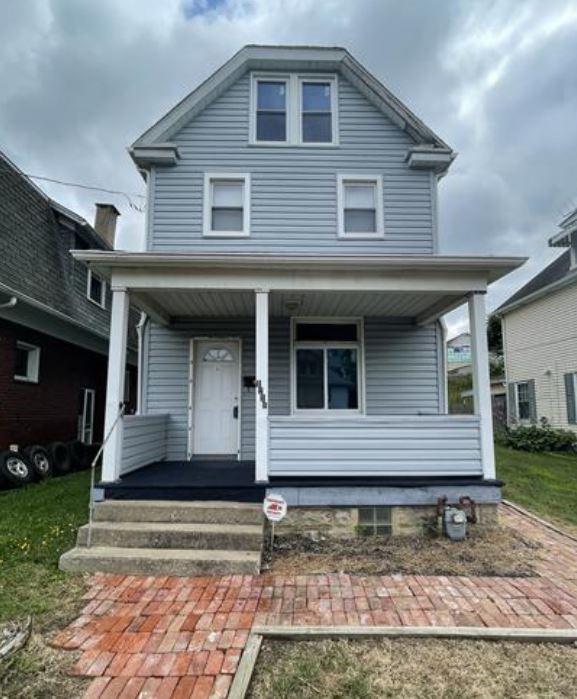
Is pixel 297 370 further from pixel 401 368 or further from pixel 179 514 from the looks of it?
pixel 179 514

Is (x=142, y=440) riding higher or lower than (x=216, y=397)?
lower

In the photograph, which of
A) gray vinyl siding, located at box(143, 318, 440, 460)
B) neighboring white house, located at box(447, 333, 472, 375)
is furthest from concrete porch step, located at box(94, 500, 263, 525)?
neighboring white house, located at box(447, 333, 472, 375)

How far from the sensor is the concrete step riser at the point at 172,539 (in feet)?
14.8

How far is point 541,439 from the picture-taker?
13352mm

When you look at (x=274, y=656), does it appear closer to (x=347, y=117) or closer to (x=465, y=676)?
(x=465, y=676)

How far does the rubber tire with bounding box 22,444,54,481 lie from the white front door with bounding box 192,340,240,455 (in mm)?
3650

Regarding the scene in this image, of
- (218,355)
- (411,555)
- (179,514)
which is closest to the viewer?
(411,555)

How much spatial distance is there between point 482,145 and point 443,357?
37.9 ft

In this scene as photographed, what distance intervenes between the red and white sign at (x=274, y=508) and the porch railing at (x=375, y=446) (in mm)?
653

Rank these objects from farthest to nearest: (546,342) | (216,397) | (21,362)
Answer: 1. (546,342)
2. (21,362)
3. (216,397)

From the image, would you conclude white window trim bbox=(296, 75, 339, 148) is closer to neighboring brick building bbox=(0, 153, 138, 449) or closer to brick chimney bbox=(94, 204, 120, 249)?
neighboring brick building bbox=(0, 153, 138, 449)

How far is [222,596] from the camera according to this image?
374 cm

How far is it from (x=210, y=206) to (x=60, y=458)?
6.38 meters

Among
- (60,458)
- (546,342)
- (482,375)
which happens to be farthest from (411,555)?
(546,342)
